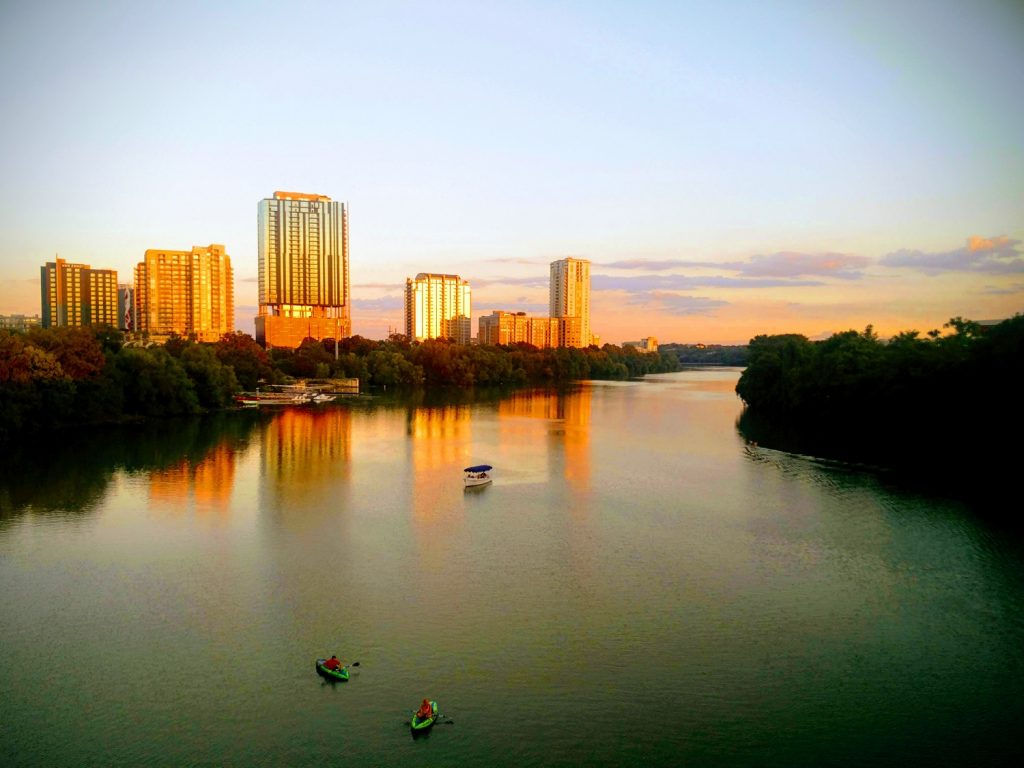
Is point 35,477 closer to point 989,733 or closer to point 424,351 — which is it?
point 989,733

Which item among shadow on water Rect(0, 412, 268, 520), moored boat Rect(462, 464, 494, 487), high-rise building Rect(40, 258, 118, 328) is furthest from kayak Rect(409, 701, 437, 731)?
high-rise building Rect(40, 258, 118, 328)

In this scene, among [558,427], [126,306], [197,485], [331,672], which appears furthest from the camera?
[126,306]

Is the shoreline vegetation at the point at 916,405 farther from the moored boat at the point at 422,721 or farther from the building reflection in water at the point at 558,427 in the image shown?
the moored boat at the point at 422,721

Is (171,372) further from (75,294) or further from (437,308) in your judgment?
(437,308)

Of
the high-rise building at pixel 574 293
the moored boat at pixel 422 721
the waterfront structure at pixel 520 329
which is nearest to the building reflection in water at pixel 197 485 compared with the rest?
the moored boat at pixel 422 721

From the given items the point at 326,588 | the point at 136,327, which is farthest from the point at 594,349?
the point at 326,588

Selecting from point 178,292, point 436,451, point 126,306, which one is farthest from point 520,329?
point 436,451
